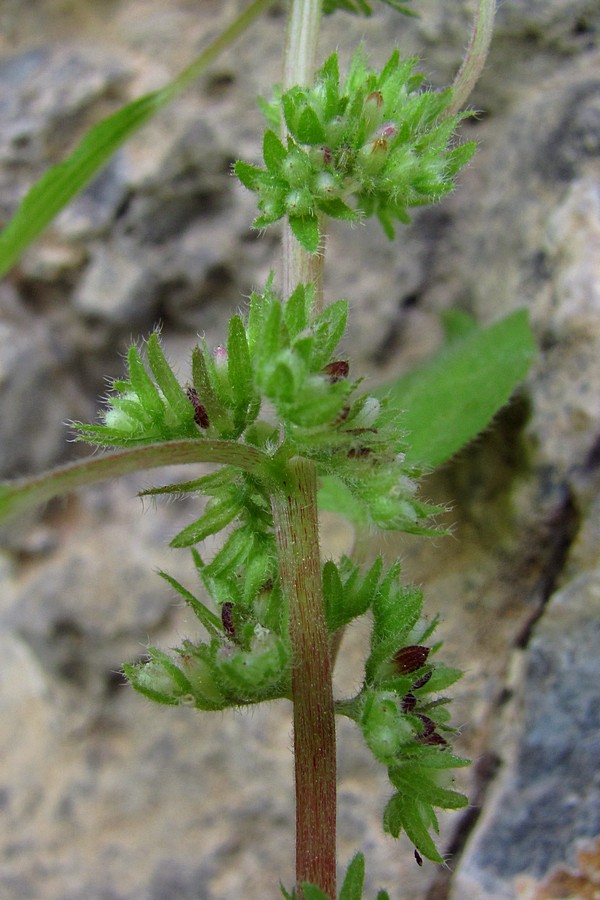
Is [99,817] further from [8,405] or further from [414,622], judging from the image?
[414,622]

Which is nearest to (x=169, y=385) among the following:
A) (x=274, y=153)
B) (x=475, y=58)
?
(x=274, y=153)

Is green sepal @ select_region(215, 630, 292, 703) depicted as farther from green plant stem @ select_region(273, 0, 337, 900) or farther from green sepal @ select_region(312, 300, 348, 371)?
green sepal @ select_region(312, 300, 348, 371)

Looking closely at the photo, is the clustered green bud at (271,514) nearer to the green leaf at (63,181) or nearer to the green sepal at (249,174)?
the green sepal at (249,174)

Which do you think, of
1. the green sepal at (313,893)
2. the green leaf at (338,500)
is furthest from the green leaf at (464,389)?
the green sepal at (313,893)

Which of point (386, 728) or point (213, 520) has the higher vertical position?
point (213, 520)

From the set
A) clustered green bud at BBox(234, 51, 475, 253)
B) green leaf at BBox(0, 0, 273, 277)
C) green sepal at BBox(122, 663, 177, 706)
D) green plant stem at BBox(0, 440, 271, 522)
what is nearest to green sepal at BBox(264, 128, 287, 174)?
clustered green bud at BBox(234, 51, 475, 253)

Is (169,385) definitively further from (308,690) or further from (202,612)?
(308,690)

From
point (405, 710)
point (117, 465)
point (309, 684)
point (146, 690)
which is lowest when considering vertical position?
point (405, 710)
